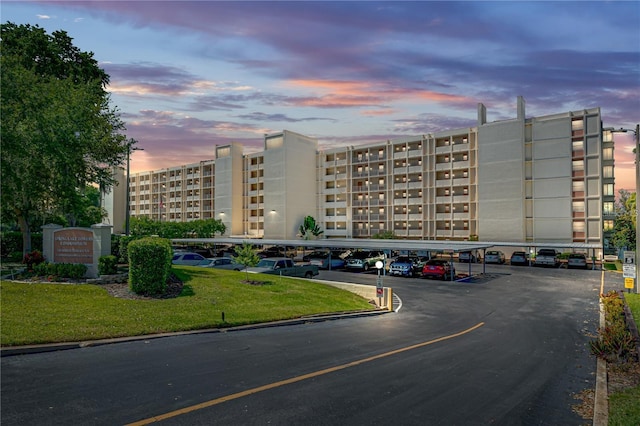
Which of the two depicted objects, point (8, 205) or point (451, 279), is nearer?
point (8, 205)

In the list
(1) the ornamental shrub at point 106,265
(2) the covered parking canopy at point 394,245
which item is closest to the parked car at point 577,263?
(2) the covered parking canopy at point 394,245

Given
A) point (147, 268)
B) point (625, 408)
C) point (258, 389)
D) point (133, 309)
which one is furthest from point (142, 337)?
point (625, 408)

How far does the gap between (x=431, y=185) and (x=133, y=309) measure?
5852 centimetres

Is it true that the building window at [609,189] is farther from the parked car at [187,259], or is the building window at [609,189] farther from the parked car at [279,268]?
the parked car at [187,259]

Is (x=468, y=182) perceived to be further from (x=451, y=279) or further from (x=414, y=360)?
(x=414, y=360)

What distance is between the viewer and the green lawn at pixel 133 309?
12391mm

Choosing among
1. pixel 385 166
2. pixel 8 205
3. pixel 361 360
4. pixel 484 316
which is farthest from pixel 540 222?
pixel 8 205

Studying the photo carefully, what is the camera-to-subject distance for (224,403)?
316 inches

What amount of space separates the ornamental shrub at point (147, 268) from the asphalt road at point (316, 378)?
4.70 meters

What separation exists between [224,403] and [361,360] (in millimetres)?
4534

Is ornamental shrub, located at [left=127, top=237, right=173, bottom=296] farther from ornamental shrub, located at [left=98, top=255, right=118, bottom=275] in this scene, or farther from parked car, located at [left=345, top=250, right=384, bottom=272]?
parked car, located at [left=345, top=250, right=384, bottom=272]

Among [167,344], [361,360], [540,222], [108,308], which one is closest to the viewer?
[361,360]

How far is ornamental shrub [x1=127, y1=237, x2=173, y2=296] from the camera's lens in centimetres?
1723

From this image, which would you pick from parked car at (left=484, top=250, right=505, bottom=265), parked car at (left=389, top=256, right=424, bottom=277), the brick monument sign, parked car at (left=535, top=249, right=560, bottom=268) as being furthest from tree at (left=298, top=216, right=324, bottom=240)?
the brick monument sign
